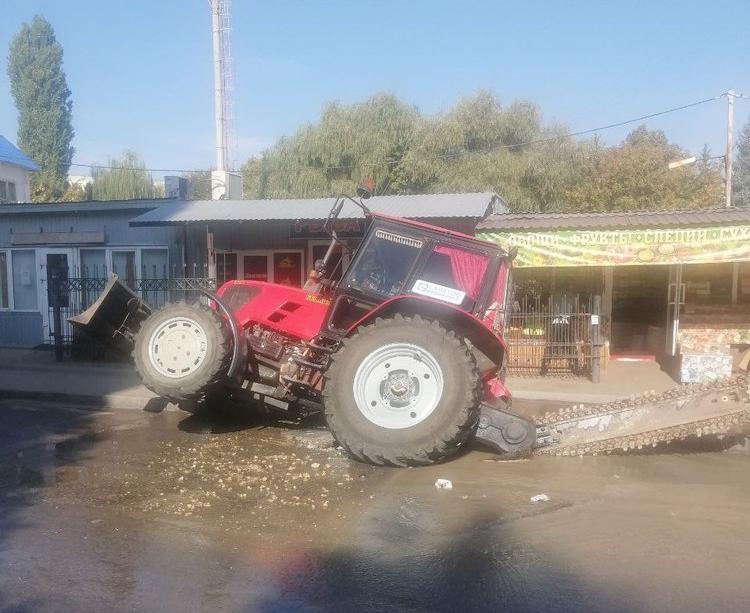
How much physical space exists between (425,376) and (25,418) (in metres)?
5.43

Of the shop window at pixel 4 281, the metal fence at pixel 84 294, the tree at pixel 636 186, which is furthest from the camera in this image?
the tree at pixel 636 186

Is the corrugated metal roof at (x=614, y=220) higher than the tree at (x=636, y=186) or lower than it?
lower

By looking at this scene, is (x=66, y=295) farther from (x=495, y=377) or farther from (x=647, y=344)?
(x=647, y=344)

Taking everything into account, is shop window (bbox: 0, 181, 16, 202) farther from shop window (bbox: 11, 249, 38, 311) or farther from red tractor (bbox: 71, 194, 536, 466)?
red tractor (bbox: 71, 194, 536, 466)

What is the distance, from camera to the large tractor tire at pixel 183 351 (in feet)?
21.4

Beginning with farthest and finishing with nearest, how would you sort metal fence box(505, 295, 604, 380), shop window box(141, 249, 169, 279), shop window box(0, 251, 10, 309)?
shop window box(0, 251, 10, 309), shop window box(141, 249, 169, 279), metal fence box(505, 295, 604, 380)

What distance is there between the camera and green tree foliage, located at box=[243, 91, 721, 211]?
24.9 m

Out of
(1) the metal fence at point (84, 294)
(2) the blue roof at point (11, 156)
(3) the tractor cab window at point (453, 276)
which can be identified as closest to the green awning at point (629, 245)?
(3) the tractor cab window at point (453, 276)

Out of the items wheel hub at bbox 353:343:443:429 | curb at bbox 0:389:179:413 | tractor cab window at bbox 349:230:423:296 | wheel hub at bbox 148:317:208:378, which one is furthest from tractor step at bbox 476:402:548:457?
curb at bbox 0:389:179:413

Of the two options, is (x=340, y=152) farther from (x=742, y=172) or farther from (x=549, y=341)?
(x=742, y=172)

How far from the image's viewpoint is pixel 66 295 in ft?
45.7

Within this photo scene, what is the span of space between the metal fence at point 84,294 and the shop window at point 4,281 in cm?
243

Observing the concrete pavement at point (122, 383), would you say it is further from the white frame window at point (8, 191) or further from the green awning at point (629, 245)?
the white frame window at point (8, 191)

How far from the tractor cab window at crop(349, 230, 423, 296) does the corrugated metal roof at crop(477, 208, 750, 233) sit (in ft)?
16.4
